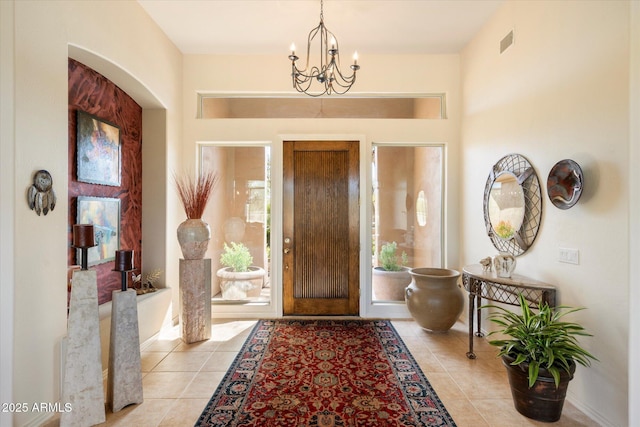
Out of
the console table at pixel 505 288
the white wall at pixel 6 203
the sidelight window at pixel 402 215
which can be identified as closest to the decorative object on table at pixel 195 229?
the white wall at pixel 6 203

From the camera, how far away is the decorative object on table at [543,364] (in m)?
2.11

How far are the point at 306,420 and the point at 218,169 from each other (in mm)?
3233

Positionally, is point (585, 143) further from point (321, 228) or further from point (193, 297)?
point (193, 297)

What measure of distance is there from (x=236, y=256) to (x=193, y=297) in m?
1.02

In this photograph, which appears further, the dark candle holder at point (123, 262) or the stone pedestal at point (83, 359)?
the dark candle holder at point (123, 262)

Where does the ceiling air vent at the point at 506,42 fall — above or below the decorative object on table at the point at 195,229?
above

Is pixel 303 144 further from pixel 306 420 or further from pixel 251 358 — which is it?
pixel 306 420

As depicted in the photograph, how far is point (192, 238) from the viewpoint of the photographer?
11.3 ft

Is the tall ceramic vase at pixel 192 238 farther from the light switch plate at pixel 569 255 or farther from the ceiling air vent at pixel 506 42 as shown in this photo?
the ceiling air vent at pixel 506 42

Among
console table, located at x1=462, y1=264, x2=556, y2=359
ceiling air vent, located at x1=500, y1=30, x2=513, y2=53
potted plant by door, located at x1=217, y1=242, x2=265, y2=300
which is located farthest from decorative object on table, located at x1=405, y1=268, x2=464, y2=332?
ceiling air vent, located at x1=500, y1=30, x2=513, y2=53

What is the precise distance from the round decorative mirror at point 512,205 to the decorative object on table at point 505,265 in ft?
0.69

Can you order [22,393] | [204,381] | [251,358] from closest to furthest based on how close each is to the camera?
[22,393] < [204,381] < [251,358]

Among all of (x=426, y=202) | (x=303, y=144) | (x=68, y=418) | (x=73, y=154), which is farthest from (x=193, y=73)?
(x=68, y=418)

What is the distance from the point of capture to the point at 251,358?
10.3ft
